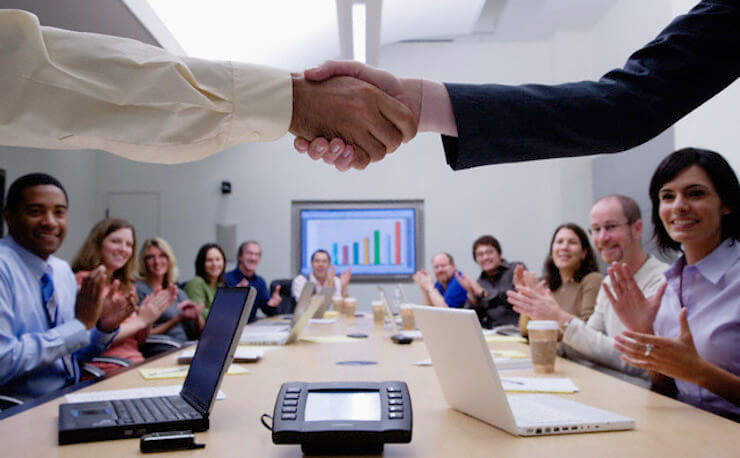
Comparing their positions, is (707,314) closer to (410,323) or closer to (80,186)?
(410,323)

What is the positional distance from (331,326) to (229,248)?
11.3 feet

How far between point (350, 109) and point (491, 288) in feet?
12.4

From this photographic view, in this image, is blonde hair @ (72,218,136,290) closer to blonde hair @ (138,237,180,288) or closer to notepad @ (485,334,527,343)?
blonde hair @ (138,237,180,288)

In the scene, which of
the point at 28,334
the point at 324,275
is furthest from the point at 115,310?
the point at 324,275

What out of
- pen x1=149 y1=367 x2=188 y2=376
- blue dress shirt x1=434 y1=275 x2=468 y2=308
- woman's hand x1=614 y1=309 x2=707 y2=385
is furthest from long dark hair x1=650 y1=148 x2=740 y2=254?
blue dress shirt x1=434 y1=275 x2=468 y2=308

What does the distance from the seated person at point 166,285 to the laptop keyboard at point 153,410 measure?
97.7 inches

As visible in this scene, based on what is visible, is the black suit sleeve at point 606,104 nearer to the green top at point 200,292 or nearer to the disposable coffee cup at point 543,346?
the disposable coffee cup at point 543,346

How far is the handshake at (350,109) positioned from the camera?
117 cm

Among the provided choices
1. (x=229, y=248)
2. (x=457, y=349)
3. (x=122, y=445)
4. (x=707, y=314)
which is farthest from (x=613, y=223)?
(x=229, y=248)

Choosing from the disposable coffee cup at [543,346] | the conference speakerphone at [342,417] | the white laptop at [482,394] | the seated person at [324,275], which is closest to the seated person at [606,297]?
the disposable coffee cup at [543,346]

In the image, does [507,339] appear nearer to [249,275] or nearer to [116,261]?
[116,261]

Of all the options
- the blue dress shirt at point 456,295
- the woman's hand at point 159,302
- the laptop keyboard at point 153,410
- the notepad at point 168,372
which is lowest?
the blue dress shirt at point 456,295

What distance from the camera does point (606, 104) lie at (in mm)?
1013

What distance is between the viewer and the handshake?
117 cm
